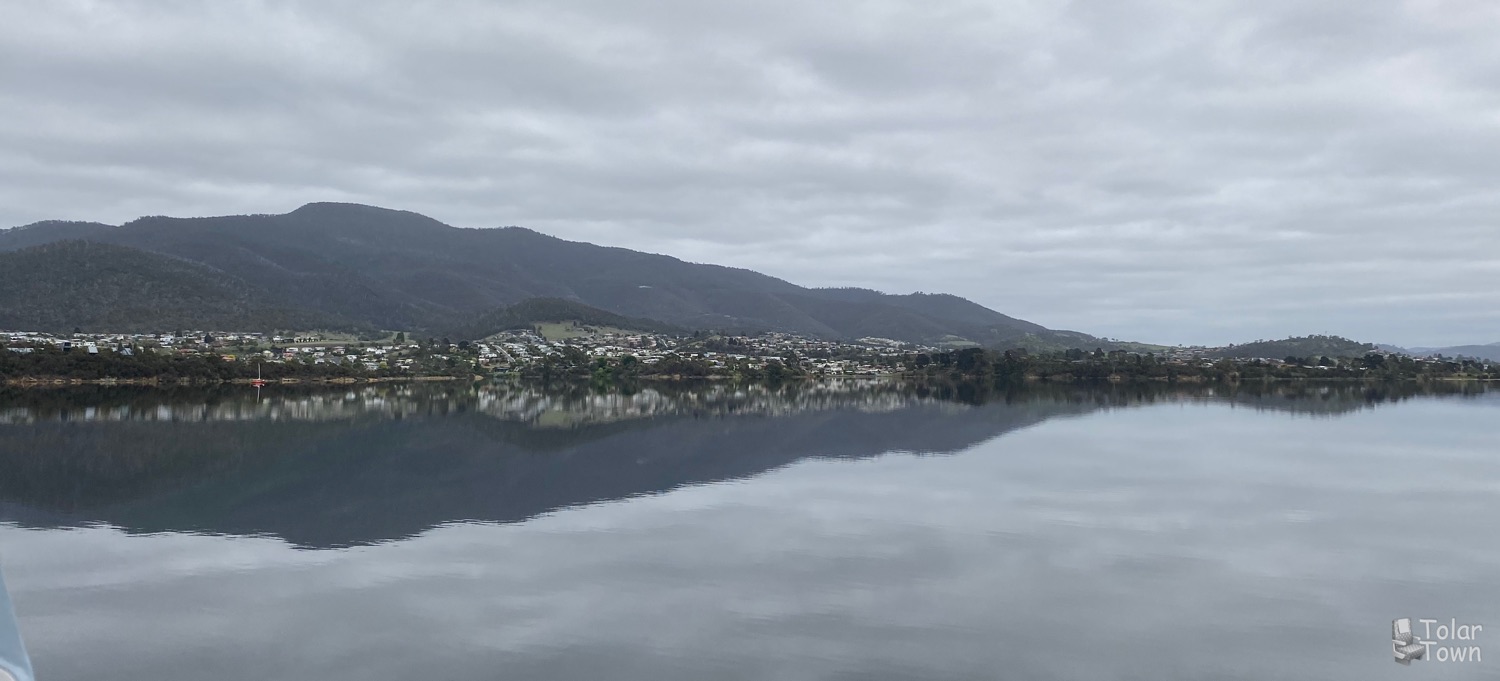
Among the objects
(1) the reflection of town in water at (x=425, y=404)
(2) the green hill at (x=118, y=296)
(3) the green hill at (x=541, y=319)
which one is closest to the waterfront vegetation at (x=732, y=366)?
(1) the reflection of town in water at (x=425, y=404)

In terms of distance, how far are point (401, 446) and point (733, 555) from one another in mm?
19006

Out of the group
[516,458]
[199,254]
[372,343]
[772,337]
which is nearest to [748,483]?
[516,458]

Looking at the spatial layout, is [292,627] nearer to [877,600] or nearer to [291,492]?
[877,600]

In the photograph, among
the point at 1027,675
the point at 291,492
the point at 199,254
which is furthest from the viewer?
the point at 199,254

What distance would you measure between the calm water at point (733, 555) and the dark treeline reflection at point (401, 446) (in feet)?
0.64

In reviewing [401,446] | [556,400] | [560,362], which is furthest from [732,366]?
[401,446]

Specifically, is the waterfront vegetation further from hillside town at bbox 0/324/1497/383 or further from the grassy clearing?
the grassy clearing

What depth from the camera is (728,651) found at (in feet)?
32.5

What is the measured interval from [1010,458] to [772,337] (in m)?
128

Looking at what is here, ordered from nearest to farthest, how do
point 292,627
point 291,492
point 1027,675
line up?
point 1027,675
point 292,627
point 291,492

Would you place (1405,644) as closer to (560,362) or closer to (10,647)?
(10,647)

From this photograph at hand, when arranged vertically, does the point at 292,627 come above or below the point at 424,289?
below

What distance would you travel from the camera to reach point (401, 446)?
3027cm

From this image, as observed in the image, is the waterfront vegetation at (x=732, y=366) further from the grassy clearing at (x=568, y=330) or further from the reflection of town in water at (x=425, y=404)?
the reflection of town in water at (x=425, y=404)
